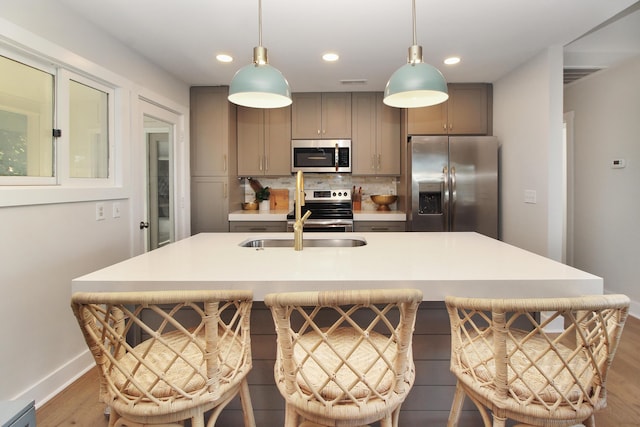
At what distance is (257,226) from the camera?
4086 millimetres

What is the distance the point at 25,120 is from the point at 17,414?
2.00m

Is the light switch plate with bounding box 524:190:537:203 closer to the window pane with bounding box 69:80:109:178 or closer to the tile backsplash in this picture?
the tile backsplash

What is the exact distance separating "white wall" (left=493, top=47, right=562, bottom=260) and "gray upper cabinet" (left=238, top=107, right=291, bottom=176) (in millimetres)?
2277

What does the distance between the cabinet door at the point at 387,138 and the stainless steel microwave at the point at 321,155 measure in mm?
361

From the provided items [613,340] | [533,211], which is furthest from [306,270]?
[533,211]

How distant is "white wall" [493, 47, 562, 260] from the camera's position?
3.04 m

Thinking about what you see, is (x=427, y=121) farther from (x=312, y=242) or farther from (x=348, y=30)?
(x=312, y=242)

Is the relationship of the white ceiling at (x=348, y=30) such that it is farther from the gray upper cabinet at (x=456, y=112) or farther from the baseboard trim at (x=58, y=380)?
the baseboard trim at (x=58, y=380)

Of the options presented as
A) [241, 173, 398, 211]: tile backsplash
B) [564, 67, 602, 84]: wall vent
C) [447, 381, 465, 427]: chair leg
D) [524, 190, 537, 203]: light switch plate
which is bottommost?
[447, 381, 465, 427]: chair leg

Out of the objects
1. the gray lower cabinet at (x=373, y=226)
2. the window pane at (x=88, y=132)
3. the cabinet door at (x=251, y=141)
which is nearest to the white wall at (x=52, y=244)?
the window pane at (x=88, y=132)

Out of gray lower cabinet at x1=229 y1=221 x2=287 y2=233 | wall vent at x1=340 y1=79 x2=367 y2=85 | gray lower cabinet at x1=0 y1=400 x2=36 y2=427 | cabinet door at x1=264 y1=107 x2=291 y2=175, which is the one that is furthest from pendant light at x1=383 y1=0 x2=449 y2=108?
cabinet door at x1=264 y1=107 x2=291 y2=175

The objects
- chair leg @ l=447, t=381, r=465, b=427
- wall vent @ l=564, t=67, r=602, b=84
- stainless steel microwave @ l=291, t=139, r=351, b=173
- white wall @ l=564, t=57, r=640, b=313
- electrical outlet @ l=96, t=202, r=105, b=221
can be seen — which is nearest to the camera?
chair leg @ l=447, t=381, r=465, b=427

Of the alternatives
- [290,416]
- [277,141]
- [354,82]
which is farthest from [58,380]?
[354,82]

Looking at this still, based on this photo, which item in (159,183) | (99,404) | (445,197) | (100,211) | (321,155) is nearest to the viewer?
(99,404)
